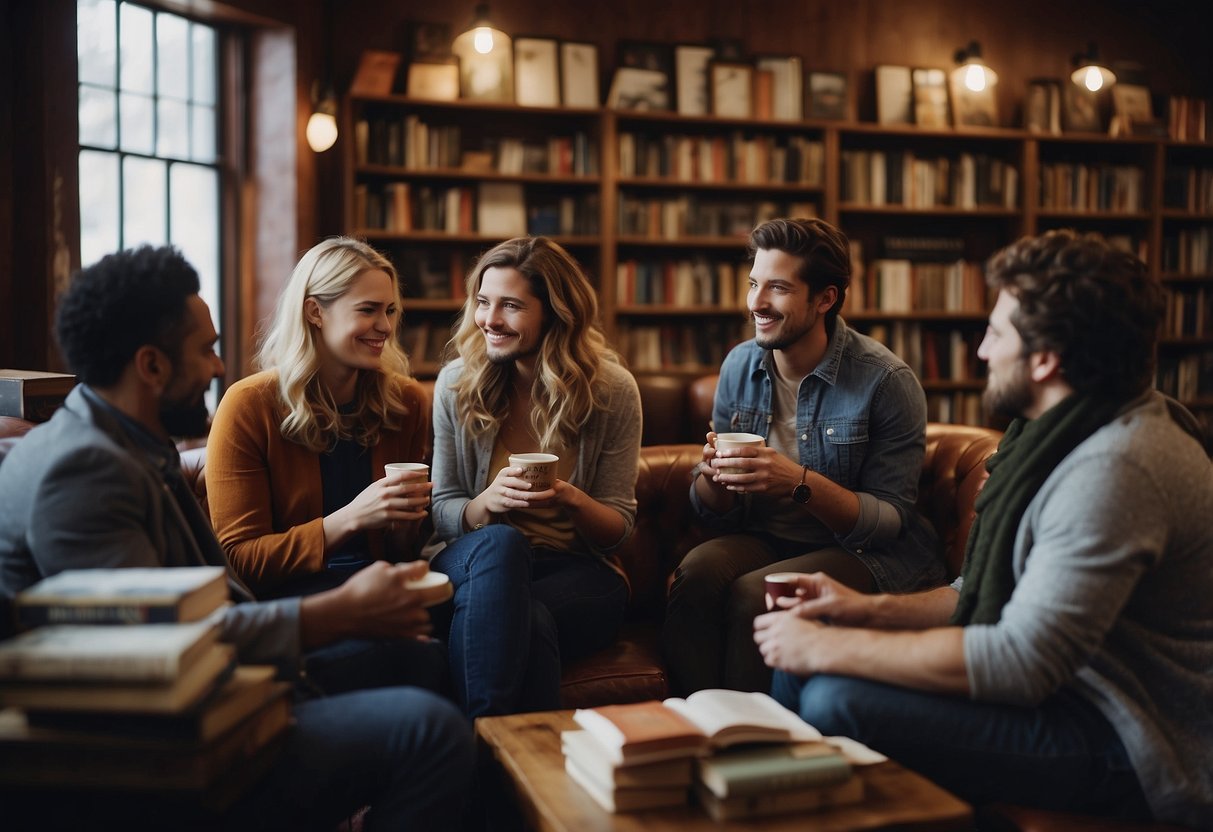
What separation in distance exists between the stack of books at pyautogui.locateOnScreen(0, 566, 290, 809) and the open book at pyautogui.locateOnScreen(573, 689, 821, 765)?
50 cm

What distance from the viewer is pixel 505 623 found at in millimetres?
2129

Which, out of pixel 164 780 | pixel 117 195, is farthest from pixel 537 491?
pixel 117 195

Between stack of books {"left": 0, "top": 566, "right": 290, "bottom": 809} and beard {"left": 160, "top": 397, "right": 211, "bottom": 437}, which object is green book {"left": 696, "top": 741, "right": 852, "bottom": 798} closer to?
stack of books {"left": 0, "top": 566, "right": 290, "bottom": 809}

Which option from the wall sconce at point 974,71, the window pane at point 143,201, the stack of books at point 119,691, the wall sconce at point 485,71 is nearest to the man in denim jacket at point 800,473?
the stack of books at point 119,691

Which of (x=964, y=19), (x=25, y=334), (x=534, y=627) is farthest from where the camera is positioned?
(x=964, y=19)

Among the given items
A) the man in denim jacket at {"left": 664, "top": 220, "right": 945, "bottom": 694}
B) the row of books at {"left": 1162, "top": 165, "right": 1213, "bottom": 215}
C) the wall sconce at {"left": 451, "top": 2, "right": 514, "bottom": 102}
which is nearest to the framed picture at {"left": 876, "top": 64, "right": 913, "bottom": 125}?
the row of books at {"left": 1162, "top": 165, "right": 1213, "bottom": 215}

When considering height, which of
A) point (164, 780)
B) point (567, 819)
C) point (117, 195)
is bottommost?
point (567, 819)

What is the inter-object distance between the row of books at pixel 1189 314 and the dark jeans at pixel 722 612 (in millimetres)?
4652

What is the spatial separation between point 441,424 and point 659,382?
1.31m

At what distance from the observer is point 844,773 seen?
1.47 m

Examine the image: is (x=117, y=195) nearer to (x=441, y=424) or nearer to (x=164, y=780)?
(x=441, y=424)

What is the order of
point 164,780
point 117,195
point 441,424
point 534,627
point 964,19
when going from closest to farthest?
1. point 164,780
2. point 534,627
3. point 441,424
4. point 117,195
5. point 964,19

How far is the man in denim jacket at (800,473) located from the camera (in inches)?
98.7

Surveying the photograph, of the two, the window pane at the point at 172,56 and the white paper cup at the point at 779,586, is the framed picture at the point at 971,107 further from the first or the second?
the white paper cup at the point at 779,586
